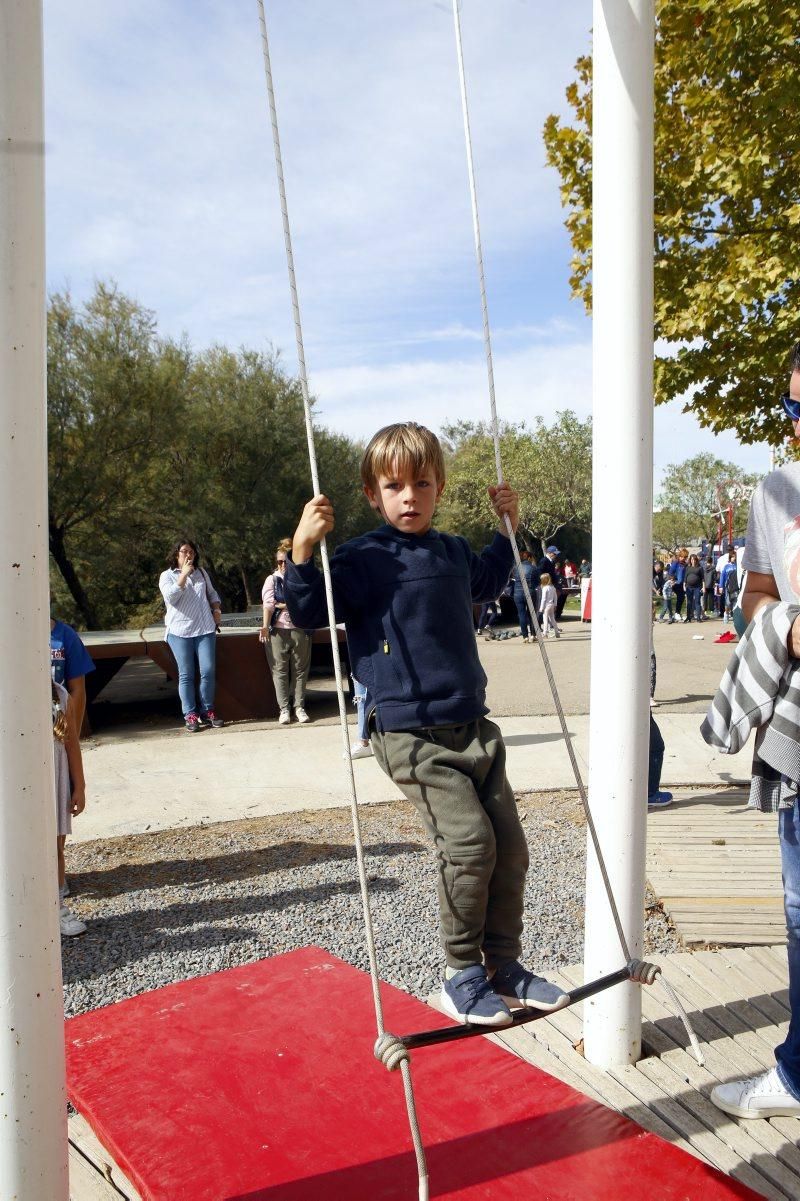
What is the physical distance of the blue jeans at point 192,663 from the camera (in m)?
9.01

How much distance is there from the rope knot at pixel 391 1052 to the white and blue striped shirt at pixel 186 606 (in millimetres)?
Result: 7116

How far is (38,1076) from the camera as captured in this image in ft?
5.64

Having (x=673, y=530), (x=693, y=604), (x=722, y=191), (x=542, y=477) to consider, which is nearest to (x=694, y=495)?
(x=673, y=530)

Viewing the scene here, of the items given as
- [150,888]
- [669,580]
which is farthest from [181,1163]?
[669,580]

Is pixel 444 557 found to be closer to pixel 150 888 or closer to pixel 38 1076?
pixel 38 1076

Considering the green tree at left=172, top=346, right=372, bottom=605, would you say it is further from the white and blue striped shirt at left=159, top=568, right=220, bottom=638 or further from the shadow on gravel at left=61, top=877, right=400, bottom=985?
the shadow on gravel at left=61, top=877, right=400, bottom=985

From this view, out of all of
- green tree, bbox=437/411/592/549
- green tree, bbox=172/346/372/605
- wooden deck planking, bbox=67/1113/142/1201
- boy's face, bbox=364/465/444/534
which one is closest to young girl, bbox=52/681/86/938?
wooden deck planking, bbox=67/1113/142/1201

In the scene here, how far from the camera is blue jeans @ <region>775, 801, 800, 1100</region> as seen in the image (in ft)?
7.44

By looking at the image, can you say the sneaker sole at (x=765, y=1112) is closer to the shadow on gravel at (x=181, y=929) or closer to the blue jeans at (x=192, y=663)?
the shadow on gravel at (x=181, y=929)

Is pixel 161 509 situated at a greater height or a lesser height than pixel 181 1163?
greater

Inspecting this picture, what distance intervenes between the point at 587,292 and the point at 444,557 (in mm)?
7275

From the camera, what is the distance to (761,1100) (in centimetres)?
239

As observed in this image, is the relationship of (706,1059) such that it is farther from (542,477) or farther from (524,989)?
(542,477)

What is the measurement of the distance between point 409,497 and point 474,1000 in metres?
1.37
